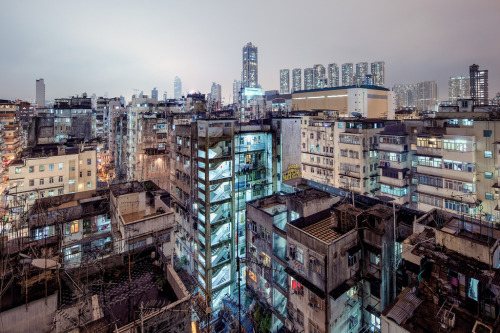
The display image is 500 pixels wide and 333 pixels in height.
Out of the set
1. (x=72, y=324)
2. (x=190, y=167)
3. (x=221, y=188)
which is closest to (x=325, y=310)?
(x=72, y=324)

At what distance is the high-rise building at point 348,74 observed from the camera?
184 meters

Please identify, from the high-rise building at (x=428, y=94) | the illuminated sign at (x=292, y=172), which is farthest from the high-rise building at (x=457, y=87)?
the illuminated sign at (x=292, y=172)

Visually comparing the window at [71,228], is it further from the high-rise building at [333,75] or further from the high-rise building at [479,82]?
the high-rise building at [333,75]

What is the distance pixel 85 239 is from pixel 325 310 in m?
25.6

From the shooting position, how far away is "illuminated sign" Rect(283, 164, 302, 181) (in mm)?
36906

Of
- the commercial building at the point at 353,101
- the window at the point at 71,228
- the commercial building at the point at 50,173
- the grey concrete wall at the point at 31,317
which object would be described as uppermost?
the commercial building at the point at 353,101

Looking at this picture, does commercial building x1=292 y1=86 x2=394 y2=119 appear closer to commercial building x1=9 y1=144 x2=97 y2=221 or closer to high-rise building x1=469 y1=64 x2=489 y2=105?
high-rise building x1=469 y1=64 x2=489 y2=105

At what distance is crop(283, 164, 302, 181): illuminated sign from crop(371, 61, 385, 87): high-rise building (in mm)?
153543

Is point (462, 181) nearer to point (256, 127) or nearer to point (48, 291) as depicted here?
point (256, 127)

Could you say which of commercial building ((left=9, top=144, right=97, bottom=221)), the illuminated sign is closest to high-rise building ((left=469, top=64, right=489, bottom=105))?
the illuminated sign

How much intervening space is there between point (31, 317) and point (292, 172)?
3074cm

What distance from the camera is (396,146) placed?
3897 centimetres

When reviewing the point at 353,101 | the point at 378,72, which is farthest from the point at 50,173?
the point at 378,72

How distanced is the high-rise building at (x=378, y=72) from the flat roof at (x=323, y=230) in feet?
553
